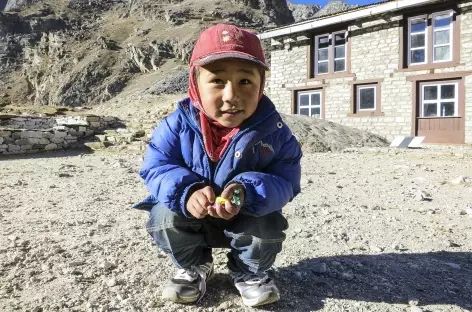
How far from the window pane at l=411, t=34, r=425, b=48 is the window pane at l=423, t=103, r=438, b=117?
2.43 meters

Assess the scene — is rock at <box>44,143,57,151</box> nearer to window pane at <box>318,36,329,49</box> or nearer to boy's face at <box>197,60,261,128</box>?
boy's face at <box>197,60,261,128</box>

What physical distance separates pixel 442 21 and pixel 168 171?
1601 centimetres

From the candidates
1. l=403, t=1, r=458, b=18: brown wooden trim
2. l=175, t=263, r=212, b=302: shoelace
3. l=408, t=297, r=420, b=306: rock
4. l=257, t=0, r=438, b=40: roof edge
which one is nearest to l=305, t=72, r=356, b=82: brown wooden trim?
l=257, t=0, r=438, b=40: roof edge

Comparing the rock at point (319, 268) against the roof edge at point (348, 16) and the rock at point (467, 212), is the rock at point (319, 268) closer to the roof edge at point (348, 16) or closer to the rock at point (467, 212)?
the rock at point (467, 212)

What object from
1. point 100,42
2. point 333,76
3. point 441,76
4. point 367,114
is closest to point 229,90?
point 441,76

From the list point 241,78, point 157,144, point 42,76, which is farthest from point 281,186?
point 42,76

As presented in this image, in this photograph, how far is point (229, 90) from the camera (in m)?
1.77

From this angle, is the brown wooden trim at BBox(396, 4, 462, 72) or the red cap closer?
the red cap

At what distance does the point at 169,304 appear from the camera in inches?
73.9

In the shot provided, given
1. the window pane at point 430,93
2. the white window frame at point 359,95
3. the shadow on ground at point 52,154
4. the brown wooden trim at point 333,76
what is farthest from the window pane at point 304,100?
the shadow on ground at point 52,154

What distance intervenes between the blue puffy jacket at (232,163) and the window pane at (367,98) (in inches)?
598

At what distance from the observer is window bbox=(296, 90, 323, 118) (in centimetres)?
1759

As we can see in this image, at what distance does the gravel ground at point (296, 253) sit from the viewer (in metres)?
1.94

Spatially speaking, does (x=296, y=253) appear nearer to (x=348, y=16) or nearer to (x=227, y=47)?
(x=227, y=47)
